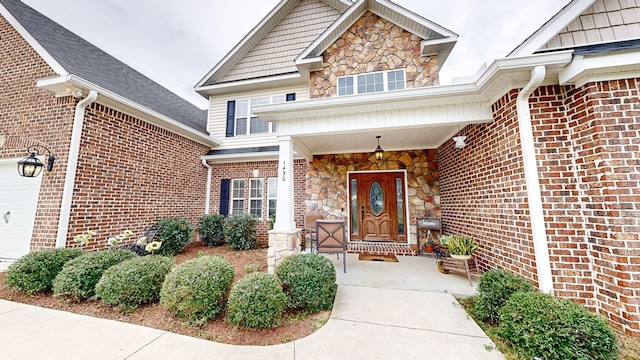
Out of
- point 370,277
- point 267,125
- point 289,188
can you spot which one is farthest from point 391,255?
point 267,125

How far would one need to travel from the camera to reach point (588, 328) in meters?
1.91

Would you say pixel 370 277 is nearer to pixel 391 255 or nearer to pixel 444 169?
pixel 391 255

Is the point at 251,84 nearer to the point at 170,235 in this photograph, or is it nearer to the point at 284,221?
the point at 170,235

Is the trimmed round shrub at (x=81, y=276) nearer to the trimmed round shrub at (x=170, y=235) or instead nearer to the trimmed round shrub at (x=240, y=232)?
the trimmed round shrub at (x=170, y=235)

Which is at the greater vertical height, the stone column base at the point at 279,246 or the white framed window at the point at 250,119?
the white framed window at the point at 250,119

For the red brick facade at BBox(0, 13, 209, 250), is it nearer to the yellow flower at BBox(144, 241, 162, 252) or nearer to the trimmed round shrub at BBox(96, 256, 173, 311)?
the yellow flower at BBox(144, 241, 162, 252)

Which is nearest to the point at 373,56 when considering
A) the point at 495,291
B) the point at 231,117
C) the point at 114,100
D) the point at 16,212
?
the point at 231,117

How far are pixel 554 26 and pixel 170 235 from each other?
8.15 m

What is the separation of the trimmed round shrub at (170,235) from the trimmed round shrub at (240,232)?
100 centimetres

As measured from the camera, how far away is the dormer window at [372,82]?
6.09 metres

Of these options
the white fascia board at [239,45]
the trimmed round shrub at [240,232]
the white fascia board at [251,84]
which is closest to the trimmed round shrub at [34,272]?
the trimmed round shrub at [240,232]

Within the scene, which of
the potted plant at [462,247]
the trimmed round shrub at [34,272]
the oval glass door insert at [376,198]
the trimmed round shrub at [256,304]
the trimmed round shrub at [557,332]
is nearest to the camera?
the trimmed round shrub at [557,332]

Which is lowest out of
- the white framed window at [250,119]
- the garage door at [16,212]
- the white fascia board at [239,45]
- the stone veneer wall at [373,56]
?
the garage door at [16,212]

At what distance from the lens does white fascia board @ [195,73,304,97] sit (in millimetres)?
7226
